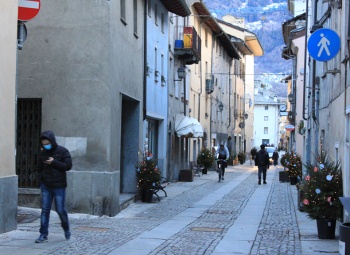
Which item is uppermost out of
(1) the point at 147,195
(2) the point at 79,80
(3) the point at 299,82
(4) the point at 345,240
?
(3) the point at 299,82

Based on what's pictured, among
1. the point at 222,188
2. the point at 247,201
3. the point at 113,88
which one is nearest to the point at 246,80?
the point at 222,188

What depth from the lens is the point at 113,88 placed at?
15.1 m

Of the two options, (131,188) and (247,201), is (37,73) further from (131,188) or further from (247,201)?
(247,201)

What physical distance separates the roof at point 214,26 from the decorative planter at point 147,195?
1806 centimetres

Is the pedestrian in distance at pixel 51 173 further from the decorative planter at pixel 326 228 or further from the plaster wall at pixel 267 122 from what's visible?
the plaster wall at pixel 267 122

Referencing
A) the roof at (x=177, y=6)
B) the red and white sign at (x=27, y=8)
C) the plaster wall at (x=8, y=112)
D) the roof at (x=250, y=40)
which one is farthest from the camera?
the roof at (x=250, y=40)

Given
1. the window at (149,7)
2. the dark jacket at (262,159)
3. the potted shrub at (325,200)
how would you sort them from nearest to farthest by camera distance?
the potted shrub at (325,200) < the window at (149,7) < the dark jacket at (262,159)

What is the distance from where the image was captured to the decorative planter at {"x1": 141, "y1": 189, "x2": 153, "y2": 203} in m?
18.5

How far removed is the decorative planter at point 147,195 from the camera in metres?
18.5

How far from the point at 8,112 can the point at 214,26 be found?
3027cm

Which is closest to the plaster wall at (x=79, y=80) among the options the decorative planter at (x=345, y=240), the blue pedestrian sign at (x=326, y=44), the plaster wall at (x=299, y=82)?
the blue pedestrian sign at (x=326, y=44)

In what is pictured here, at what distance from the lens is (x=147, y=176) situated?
18.2m

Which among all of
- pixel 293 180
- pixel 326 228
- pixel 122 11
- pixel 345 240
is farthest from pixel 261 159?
pixel 345 240

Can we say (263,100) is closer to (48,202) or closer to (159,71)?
(159,71)
